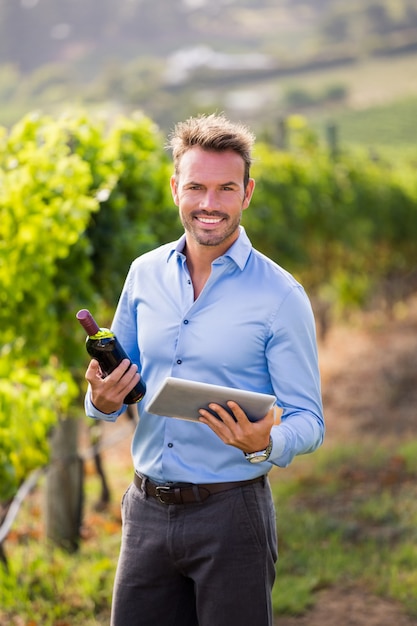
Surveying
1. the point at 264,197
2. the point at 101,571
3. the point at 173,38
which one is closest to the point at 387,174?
the point at 264,197

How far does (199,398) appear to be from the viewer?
2137 mm

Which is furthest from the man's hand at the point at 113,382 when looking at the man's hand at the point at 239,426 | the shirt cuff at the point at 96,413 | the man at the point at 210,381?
Result: the man's hand at the point at 239,426

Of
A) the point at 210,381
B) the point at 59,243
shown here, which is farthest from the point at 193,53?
the point at 210,381

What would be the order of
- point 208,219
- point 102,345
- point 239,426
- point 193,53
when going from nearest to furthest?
1. point 239,426
2. point 102,345
3. point 208,219
4. point 193,53

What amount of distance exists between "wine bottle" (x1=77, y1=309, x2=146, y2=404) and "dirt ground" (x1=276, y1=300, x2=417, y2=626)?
2.66m

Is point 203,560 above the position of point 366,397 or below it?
below

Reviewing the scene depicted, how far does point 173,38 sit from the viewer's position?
9931 centimetres

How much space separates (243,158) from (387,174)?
1469 cm

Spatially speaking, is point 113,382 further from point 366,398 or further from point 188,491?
point 366,398

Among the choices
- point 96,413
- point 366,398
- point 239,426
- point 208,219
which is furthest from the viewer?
point 366,398

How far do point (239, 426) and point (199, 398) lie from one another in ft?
0.36

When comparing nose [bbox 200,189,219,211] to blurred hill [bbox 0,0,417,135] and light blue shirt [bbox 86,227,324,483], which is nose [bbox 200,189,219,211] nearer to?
light blue shirt [bbox 86,227,324,483]

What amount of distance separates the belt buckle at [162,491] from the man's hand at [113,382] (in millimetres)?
252

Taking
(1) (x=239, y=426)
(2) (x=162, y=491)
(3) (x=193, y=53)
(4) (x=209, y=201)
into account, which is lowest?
(2) (x=162, y=491)
